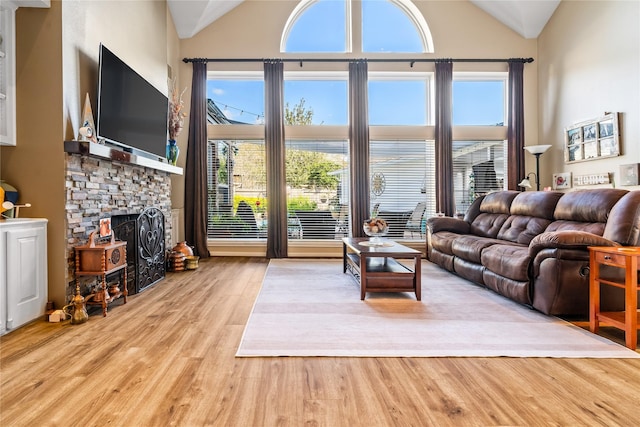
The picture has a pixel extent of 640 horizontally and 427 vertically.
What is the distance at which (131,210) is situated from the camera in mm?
3730

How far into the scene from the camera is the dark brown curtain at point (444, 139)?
18.8 ft

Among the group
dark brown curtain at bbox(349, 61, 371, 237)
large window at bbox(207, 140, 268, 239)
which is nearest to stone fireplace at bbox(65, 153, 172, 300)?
large window at bbox(207, 140, 268, 239)

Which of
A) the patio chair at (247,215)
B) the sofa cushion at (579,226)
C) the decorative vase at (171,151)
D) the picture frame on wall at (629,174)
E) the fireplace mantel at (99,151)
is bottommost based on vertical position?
the sofa cushion at (579,226)

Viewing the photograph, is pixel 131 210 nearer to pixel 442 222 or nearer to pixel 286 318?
pixel 286 318

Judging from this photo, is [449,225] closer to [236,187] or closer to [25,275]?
[236,187]

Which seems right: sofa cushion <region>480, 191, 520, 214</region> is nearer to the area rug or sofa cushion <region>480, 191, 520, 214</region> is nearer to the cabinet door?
the area rug

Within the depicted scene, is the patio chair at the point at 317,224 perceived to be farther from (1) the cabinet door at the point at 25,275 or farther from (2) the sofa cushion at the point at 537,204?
(1) the cabinet door at the point at 25,275

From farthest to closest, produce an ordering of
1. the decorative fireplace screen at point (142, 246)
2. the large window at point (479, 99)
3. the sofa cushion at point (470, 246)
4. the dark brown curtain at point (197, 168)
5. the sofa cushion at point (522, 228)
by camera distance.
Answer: the large window at point (479, 99)
the dark brown curtain at point (197, 168)
the sofa cushion at point (522, 228)
the sofa cushion at point (470, 246)
the decorative fireplace screen at point (142, 246)

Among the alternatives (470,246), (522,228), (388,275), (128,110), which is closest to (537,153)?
(522,228)

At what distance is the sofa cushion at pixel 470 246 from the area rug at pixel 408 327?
1.11 ft

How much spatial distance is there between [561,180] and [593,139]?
0.81m

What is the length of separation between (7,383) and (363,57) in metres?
5.83

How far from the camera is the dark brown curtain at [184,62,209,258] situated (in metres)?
5.64

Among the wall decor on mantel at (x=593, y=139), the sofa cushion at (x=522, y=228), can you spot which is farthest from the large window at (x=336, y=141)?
the sofa cushion at (x=522, y=228)
